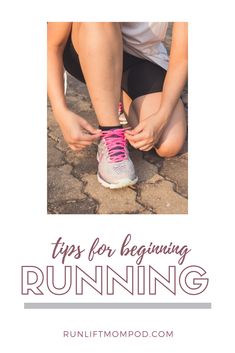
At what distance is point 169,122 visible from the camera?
148 cm

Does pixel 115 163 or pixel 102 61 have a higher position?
pixel 102 61

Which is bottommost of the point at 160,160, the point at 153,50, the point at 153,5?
the point at 160,160

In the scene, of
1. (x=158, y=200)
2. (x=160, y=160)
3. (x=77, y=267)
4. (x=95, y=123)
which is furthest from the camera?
(x=95, y=123)

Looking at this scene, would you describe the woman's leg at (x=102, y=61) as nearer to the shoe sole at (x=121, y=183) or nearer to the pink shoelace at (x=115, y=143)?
the pink shoelace at (x=115, y=143)

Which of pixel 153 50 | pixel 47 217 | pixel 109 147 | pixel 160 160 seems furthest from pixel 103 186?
pixel 153 50

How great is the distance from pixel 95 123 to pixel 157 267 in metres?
0.73

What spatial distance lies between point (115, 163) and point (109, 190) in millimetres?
78

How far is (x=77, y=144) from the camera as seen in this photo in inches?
55.7

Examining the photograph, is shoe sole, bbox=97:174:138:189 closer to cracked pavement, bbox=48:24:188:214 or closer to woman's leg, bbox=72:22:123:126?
cracked pavement, bbox=48:24:188:214

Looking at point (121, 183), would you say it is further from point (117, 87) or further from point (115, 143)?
point (117, 87)

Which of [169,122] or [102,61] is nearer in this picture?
[102,61]

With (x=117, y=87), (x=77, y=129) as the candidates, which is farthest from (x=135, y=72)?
(x=77, y=129)

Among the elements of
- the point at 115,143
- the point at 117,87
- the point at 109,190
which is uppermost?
the point at 117,87

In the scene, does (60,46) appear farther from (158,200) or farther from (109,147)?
(158,200)
